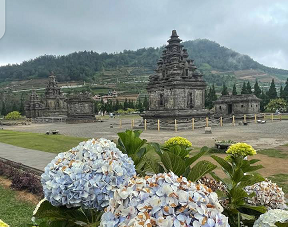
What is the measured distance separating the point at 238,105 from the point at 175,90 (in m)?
15.1

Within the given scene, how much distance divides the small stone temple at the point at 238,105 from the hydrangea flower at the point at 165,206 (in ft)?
125

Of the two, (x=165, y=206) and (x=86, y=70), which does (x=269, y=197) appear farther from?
(x=86, y=70)

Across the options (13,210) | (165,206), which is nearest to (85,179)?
(165,206)

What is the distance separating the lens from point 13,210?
18.8 feet

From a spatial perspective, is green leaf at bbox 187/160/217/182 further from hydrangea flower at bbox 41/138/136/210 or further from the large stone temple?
the large stone temple

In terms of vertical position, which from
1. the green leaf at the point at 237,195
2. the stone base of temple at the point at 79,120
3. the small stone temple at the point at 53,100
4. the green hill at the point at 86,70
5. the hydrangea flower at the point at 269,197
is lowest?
the stone base of temple at the point at 79,120

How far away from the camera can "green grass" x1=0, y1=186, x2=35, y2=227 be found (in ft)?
16.9

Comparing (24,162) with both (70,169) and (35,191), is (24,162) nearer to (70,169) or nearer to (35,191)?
(35,191)

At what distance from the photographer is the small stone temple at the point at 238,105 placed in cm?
3819

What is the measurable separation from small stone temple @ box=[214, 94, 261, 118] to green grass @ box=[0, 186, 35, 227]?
3528 cm

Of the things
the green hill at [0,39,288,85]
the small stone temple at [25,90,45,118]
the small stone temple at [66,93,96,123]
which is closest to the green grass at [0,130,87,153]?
the small stone temple at [66,93,96,123]

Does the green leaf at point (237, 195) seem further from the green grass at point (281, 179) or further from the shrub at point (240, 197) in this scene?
the green grass at point (281, 179)

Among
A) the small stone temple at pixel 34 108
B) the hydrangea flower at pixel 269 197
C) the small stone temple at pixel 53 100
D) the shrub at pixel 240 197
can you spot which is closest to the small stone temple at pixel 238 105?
the small stone temple at pixel 53 100

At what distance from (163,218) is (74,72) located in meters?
149
